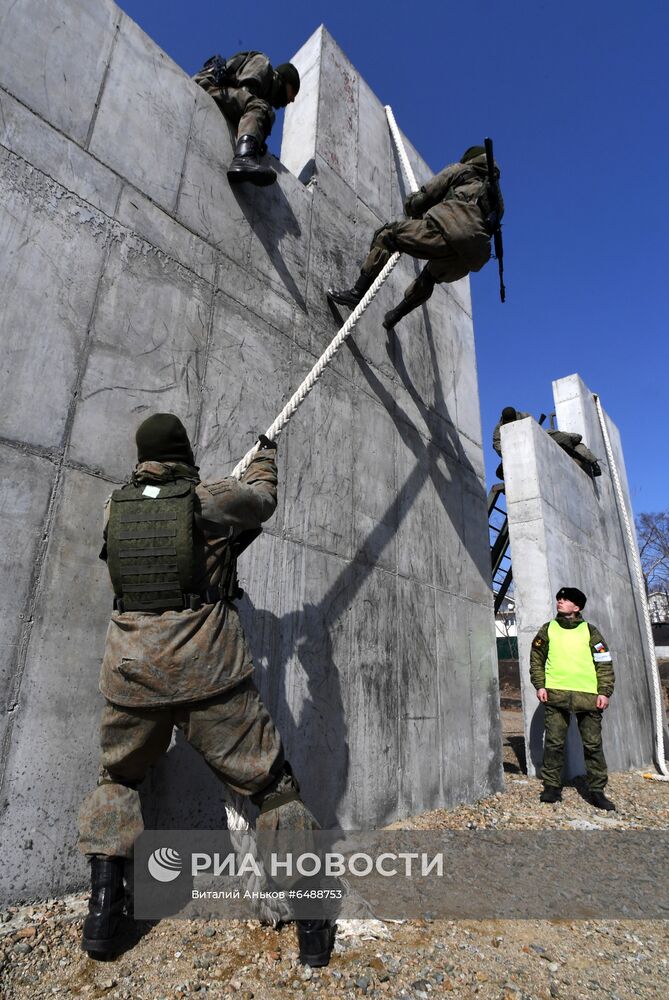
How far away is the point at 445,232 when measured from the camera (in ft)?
11.7

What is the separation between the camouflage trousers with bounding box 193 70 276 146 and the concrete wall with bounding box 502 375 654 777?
12.7ft

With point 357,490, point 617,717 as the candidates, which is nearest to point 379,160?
point 357,490

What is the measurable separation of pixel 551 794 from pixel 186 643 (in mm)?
3563

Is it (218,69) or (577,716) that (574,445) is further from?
(218,69)

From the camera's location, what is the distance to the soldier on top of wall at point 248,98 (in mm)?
2992

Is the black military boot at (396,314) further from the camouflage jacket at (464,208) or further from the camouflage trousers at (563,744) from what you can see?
the camouflage trousers at (563,744)

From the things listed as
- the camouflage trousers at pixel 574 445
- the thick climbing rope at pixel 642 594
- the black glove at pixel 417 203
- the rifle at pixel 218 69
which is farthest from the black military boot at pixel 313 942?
the camouflage trousers at pixel 574 445

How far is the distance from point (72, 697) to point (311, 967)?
115 centimetres

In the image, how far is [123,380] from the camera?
2.34m

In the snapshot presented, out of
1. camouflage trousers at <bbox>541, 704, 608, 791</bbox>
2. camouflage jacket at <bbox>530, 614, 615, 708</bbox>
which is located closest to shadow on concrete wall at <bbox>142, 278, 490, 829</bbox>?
camouflage trousers at <bbox>541, 704, 608, 791</bbox>

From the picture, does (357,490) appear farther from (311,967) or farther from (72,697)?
(311,967)

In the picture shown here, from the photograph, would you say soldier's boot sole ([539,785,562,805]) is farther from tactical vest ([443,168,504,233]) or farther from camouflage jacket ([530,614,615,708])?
tactical vest ([443,168,504,233])

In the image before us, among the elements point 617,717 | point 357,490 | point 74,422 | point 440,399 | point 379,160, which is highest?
point 379,160

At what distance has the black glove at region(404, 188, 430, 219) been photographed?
13.4 ft
